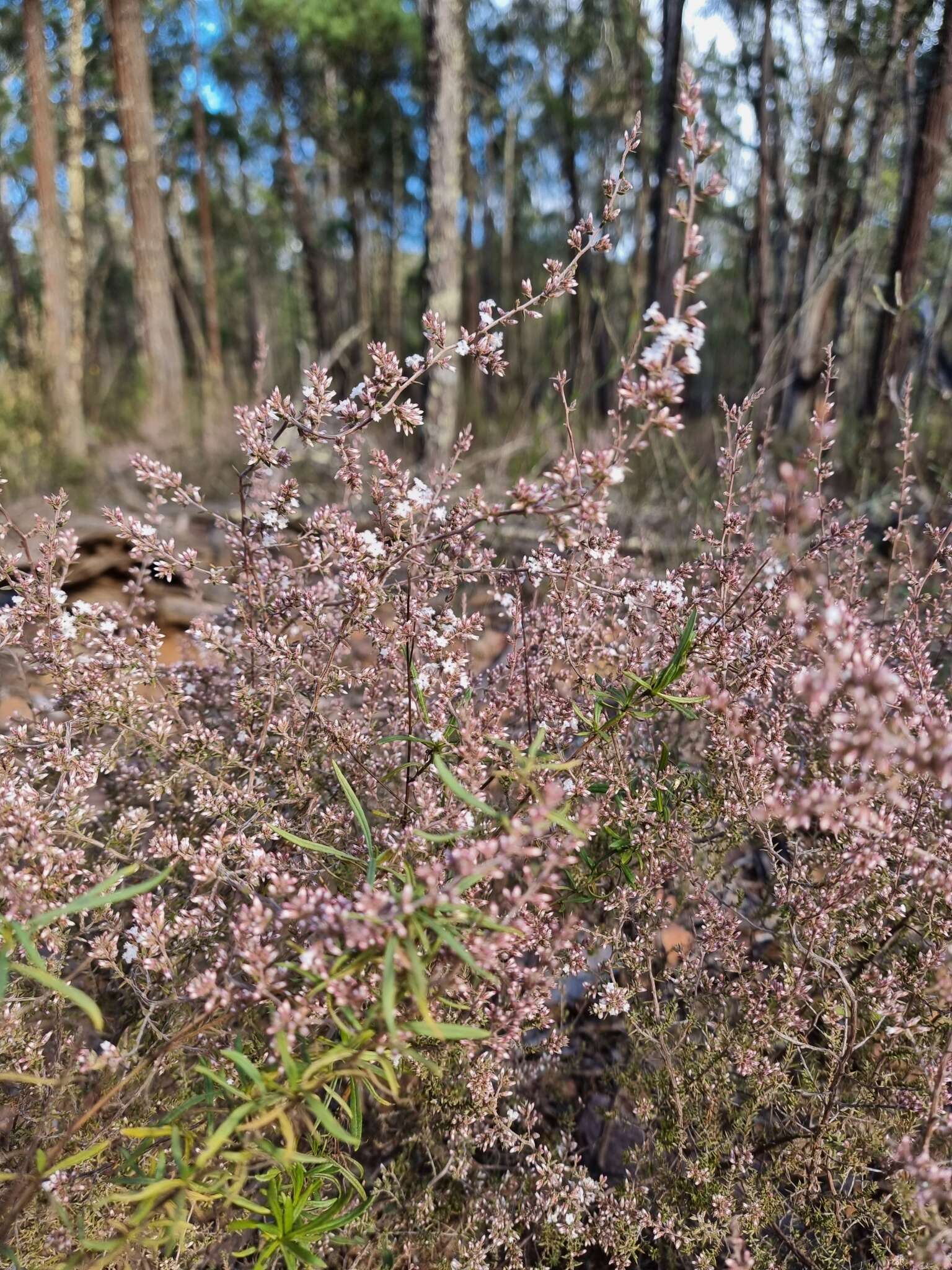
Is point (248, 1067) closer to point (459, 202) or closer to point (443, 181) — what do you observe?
point (443, 181)

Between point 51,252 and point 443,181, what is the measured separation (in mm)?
4585

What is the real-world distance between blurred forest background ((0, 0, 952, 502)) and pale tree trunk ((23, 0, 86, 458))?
1.2 inches

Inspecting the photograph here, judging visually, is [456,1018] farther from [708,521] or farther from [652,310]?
[708,521]

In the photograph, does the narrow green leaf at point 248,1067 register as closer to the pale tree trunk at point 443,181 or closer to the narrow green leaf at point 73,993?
the narrow green leaf at point 73,993

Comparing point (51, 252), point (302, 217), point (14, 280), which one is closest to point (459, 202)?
point (51, 252)

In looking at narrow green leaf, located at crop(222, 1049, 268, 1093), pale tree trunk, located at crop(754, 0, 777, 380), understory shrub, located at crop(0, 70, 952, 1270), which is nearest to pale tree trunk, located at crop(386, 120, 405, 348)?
pale tree trunk, located at crop(754, 0, 777, 380)

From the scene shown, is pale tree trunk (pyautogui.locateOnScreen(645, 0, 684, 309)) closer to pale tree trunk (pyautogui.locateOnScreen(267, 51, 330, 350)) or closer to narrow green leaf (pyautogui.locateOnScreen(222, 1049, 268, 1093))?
narrow green leaf (pyautogui.locateOnScreen(222, 1049, 268, 1093))

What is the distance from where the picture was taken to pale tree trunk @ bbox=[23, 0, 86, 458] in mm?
7965

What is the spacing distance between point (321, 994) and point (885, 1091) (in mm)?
1122

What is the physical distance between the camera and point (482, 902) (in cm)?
128

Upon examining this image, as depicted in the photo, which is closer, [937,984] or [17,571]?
[937,984]

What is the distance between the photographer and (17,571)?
1614 millimetres

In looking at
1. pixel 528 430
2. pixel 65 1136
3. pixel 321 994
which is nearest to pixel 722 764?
pixel 321 994

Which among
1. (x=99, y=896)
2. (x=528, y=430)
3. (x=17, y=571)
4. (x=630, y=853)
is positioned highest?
(x=17, y=571)
